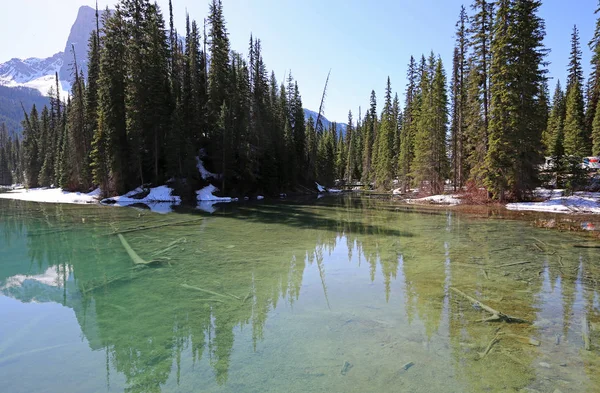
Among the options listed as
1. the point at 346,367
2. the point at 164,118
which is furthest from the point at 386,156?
the point at 346,367

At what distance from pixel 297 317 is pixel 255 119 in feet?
136

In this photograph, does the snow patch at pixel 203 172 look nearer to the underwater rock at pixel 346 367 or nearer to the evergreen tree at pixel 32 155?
the evergreen tree at pixel 32 155

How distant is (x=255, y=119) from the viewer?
45.2 m

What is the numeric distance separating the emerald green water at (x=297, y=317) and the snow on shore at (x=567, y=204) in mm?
11512

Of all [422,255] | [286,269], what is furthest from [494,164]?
[286,269]

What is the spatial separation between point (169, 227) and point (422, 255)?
1286 centimetres

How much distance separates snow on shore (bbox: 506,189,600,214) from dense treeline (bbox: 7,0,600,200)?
1976 mm

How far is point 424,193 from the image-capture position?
1524 inches

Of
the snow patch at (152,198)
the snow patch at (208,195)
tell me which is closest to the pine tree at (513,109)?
the snow patch at (208,195)

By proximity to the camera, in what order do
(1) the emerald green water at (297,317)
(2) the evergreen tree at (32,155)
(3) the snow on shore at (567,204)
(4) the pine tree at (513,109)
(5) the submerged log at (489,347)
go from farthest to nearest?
(2) the evergreen tree at (32,155) < (4) the pine tree at (513,109) < (3) the snow on shore at (567,204) < (5) the submerged log at (489,347) < (1) the emerald green water at (297,317)

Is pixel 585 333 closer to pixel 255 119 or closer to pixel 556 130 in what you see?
pixel 556 130

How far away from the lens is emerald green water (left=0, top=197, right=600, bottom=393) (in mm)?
4289

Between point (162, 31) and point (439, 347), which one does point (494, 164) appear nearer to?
point (439, 347)

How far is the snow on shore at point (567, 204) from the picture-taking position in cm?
2203
